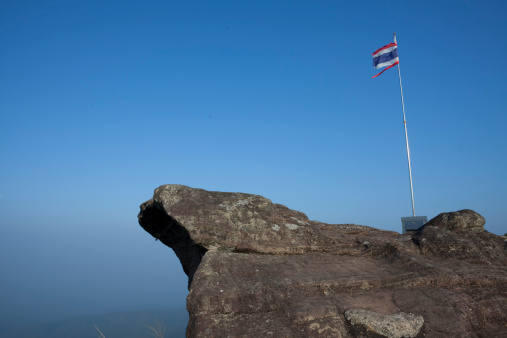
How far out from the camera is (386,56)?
84.3 ft

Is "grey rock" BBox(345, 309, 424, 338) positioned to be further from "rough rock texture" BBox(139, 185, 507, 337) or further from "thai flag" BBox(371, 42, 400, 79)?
"thai flag" BBox(371, 42, 400, 79)

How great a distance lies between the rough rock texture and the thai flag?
58.5 ft

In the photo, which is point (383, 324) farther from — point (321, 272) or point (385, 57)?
point (385, 57)

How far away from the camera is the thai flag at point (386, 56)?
25.4 meters

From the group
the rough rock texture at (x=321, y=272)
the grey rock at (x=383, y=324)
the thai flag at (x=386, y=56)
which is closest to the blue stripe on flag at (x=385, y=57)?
the thai flag at (x=386, y=56)

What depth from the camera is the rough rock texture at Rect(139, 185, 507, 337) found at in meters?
6.30

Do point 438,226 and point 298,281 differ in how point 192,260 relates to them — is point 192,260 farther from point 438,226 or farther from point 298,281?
point 438,226

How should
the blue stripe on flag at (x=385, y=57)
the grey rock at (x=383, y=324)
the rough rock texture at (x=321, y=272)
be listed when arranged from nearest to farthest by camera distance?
1. the grey rock at (x=383, y=324)
2. the rough rock texture at (x=321, y=272)
3. the blue stripe on flag at (x=385, y=57)

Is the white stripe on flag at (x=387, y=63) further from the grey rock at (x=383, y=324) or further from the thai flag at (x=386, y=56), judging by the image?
the grey rock at (x=383, y=324)

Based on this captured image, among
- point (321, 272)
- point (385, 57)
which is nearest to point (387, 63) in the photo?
point (385, 57)

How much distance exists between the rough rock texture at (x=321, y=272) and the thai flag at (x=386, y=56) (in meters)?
17.8

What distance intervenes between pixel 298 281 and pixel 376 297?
1.52 meters

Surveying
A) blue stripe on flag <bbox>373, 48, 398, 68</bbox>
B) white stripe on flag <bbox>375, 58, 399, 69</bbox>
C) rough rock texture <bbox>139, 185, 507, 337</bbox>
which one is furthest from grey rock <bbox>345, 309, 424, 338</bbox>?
blue stripe on flag <bbox>373, 48, 398, 68</bbox>

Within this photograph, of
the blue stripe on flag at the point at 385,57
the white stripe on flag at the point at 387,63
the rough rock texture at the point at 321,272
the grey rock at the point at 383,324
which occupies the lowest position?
the grey rock at the point at 383,324
